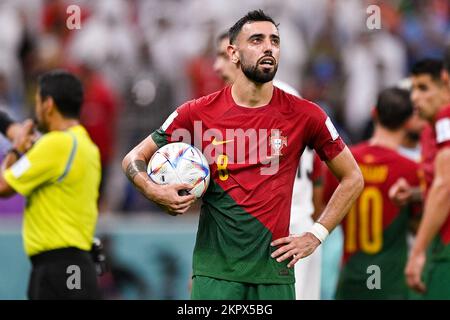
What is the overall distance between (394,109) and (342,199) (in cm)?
271

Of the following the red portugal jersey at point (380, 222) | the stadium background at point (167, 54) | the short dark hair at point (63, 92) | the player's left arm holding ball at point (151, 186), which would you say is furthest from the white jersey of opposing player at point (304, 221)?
the stadium background at point (167, 54)

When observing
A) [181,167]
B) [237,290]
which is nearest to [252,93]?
[181,167]

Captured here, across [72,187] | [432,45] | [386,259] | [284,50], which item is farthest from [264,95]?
[432,45]

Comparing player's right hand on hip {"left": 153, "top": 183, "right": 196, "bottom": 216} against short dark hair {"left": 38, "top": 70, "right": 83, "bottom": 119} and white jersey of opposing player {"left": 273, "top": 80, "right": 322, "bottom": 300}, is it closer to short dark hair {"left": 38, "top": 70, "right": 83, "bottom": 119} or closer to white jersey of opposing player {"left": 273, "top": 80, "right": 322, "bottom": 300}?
white jersey of opposing player {"left": 273, "top": 80, "right": 322, "bottom": 300}

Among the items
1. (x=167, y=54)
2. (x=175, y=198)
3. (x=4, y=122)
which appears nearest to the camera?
(x=175, y=198)

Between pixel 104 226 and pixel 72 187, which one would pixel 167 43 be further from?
pixel 72 187

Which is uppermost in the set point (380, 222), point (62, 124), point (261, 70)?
point (261, 70)

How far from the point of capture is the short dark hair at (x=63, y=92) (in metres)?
8.49

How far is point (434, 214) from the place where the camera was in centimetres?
795

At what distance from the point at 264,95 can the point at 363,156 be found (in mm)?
2622

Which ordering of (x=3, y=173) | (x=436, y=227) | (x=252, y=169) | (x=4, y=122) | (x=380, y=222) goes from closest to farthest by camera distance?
1. (x=252, y=169)
2. (x=436, y=227)
3. (x=3, y=173)
4. (x=4, y=122)
5. (x=380, y=222)

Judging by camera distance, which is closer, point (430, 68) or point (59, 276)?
point (59, 276)

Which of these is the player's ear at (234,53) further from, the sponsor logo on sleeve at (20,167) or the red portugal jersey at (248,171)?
the sponsor logo on sleeve at (20,167)

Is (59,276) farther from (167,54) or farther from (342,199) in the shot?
(167,54)
